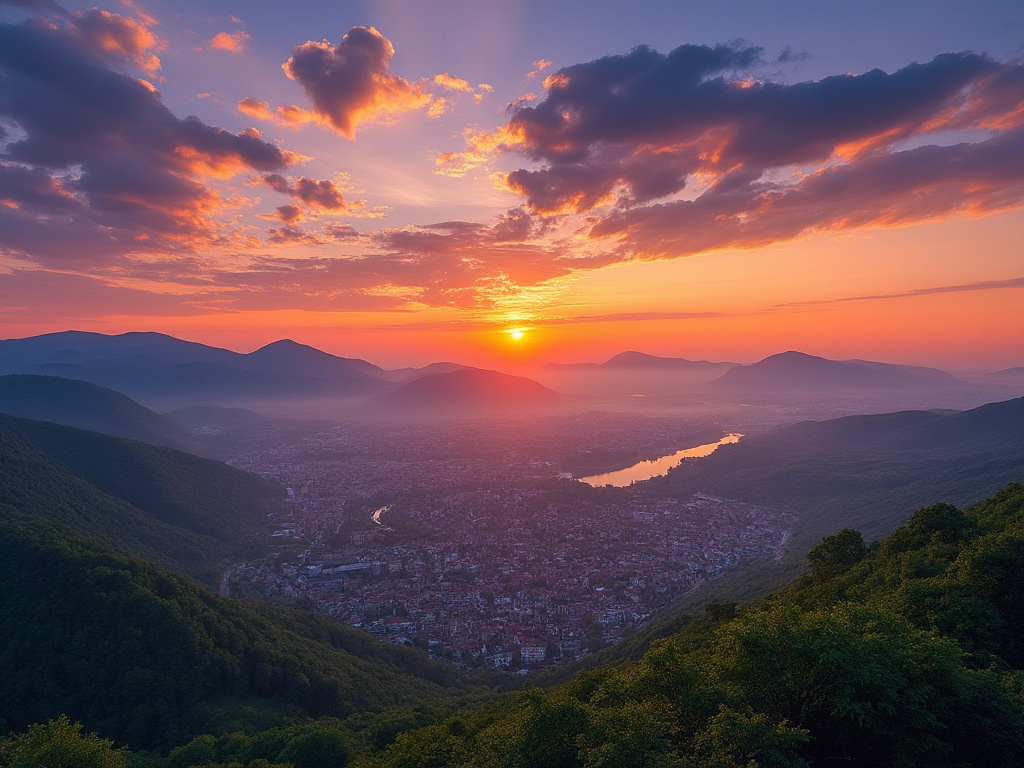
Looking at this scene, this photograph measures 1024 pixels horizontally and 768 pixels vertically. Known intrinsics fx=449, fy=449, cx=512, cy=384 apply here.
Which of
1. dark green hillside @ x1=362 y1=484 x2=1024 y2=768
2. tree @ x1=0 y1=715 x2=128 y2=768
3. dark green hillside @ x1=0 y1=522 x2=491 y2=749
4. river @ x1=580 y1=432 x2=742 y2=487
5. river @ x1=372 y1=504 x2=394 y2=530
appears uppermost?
dark green hillside @ x1=362 y1=484 x2=1024 y2=768

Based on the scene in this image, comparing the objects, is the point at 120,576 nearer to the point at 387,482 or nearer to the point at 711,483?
the point at 387,482

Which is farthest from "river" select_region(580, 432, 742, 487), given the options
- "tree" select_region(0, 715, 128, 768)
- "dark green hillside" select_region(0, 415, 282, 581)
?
"tree" select_region(0, 715, 128, 768)

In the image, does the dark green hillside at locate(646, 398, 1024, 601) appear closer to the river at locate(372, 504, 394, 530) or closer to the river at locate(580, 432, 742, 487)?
the river at locate(580, 432, 742, 487)

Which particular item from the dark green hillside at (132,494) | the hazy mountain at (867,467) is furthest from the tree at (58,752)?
the hazy mountain at (867,467)

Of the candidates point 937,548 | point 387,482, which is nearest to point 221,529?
point 387,482

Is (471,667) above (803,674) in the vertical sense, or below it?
below

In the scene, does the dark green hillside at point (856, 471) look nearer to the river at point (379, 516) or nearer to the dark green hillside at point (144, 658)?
the dark green hillside at point (144, 658)

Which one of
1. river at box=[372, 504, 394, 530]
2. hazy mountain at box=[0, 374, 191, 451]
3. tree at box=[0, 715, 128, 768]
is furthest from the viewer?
hazy mountain at box=[0, 374, 191, 451]
